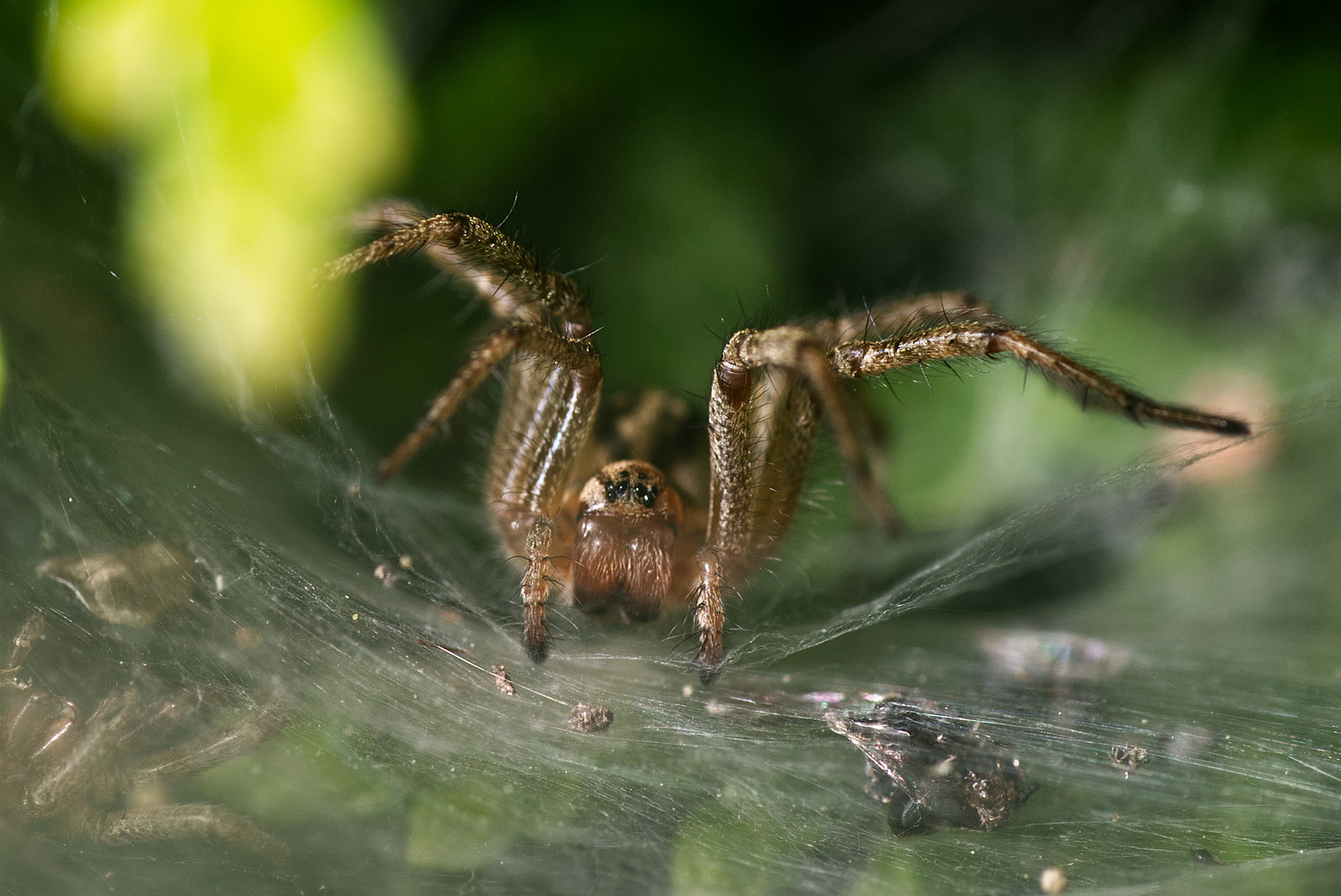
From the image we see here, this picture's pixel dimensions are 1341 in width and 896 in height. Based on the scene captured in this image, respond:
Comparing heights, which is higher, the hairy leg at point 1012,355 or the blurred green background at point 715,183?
the blurred green background at point 715,183

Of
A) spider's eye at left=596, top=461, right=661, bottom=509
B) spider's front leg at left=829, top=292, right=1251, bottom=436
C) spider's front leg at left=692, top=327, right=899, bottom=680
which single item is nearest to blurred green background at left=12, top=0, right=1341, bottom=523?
spider's front leg at left=829, top=292, right=1251, bottom=436

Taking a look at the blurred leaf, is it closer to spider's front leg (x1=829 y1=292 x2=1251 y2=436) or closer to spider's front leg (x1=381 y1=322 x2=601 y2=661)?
spider's front leg (x1=381 y1=322 x2=601 y2=661)

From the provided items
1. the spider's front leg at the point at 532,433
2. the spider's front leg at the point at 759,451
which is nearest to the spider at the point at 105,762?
the spider's front leg at the point at 532,433

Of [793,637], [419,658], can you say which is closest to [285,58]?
[419,658]

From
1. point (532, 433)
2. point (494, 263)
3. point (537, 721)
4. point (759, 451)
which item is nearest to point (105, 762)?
point (537, 721)

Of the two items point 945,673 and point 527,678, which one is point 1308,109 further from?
point 527,678

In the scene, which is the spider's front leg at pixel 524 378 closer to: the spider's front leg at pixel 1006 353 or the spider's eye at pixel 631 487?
the spider's eye at pixel 631 487

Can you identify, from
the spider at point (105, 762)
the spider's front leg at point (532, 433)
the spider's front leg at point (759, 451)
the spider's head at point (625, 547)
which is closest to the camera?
the spider at point (105, 762)
